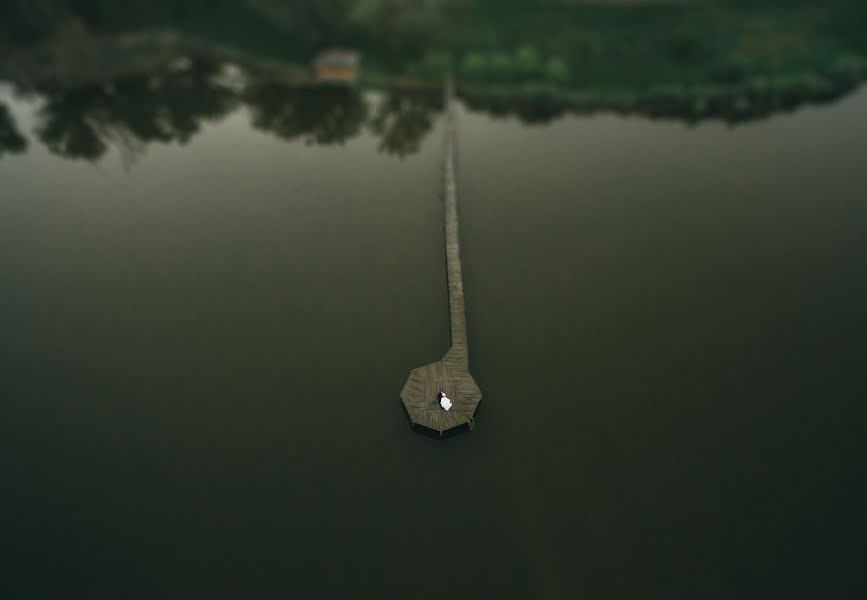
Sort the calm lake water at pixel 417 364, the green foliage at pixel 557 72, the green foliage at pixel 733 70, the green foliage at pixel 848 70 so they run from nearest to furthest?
1. the calm lake water at pixel 417 364
2. the green foliage at pixel 557 72
3. the green foliage at pixel 733 70
4. the green foliage at pixel 848 70

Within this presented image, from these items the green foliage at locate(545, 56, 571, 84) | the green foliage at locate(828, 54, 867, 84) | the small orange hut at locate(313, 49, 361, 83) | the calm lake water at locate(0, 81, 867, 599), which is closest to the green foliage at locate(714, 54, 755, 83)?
the green foliage at locate(828, 54, 867, 84)

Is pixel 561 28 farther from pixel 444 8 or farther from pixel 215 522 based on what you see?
pixel 215 522

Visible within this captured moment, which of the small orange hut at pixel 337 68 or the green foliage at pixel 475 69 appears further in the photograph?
the green foliage at pixel 475 69

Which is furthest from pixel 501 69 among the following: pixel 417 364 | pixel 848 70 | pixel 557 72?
pixel 417 364

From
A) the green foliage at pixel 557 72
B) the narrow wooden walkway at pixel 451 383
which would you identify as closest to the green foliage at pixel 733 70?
the green foliage at pixel 557 72

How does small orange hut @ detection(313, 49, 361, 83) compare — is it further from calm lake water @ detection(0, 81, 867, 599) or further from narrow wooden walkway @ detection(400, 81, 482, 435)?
narrow wooden walkway @ detection(400, 81, 482, 435)

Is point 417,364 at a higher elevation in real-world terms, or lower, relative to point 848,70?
lower

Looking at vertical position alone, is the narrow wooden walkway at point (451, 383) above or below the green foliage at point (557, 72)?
below

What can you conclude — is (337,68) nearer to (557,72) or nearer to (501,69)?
(501,69)

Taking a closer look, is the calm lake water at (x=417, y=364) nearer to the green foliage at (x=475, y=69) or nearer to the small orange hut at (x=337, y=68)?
the small orange hut at (x=337, y=68)

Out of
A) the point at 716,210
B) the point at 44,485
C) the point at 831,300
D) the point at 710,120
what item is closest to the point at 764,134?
the point at 710,120
